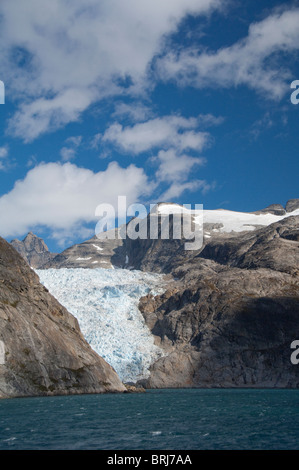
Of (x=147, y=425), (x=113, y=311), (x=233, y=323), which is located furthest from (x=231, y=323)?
(x=147, y=425)

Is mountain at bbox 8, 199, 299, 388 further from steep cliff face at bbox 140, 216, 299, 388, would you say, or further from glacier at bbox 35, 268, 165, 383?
glacier at bbox 35, 268, 165, 383

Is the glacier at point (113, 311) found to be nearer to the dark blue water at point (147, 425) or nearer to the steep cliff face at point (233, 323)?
the steep cliff face at point (233, 323)

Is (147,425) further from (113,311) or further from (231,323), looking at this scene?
(113,311)

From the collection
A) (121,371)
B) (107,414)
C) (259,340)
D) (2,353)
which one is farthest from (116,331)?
(107,414)

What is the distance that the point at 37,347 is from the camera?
75938mm

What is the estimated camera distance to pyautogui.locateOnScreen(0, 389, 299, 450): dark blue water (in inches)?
1393

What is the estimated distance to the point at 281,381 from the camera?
10381 centimetres

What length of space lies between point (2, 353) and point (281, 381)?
205 ft

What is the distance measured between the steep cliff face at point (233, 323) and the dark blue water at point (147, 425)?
131 ft

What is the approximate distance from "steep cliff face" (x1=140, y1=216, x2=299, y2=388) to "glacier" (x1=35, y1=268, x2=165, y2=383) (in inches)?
153

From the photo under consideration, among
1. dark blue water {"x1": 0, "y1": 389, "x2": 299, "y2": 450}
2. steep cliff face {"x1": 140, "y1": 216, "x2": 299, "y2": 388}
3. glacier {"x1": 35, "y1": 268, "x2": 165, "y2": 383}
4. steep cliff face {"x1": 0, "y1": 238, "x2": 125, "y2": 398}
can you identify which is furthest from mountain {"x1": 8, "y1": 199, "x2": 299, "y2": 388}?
dark blue water {"x1": 0, "y1": 389, "x2": 299, "y2": 450}

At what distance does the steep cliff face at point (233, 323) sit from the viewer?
348 ft

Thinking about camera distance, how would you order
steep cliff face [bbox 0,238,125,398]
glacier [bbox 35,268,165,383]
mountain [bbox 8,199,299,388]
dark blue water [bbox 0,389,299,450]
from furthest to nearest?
glacier [bbox 35,268,165,383] → mountain [bbox 8,199,299,388] → steep cliff face [bbox 0,238,125,398] → dark blue water [bbox 0,389,299,450]

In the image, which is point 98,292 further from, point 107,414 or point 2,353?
point 107,414
